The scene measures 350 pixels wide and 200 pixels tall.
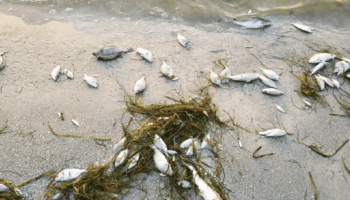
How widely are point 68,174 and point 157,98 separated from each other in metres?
0.82

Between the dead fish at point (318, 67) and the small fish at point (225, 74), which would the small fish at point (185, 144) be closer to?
the small fish at point (225, 74)

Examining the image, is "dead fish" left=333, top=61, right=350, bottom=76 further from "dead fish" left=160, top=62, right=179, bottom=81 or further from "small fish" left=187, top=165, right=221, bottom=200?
"small fish" left=187, top=165, right=221, bottom=200

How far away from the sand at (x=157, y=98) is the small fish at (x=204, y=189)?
0.13m

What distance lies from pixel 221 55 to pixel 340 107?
1.09m

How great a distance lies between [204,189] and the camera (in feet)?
4.41

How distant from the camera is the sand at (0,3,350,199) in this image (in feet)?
4.73

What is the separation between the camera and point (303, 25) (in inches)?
95.7

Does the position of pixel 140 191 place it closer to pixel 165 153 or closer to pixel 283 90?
pixel 165 153

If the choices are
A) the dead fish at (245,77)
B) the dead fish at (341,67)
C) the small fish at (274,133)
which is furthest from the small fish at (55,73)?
the dead fish at (341,67)

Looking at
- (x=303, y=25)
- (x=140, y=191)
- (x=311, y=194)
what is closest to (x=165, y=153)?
(x=140, y=191)

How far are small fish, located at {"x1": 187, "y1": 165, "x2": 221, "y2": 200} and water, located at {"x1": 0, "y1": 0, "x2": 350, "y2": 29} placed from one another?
173cm

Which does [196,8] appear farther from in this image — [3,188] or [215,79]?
[3,188]

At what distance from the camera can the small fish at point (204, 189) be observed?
132 cm

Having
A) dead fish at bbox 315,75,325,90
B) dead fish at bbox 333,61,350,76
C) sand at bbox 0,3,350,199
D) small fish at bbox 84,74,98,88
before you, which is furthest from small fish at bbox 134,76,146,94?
dead fish at bbox 333,61,350,76
